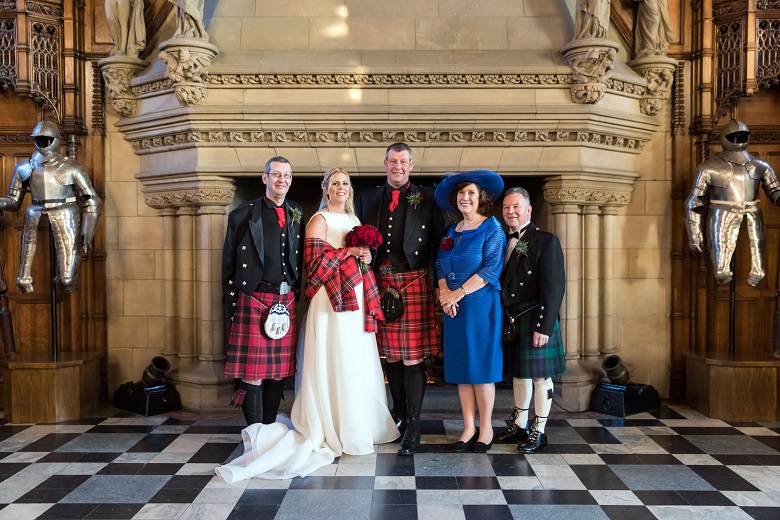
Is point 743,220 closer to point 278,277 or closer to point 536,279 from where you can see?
→ point 536,279

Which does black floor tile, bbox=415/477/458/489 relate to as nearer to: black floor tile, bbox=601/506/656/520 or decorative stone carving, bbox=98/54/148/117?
black floor tile, bbox=601/506/656/520

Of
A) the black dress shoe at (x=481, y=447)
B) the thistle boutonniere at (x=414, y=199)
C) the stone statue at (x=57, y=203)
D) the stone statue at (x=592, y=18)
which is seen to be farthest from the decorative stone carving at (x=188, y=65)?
the black dress shoe at (x=481, y=447)

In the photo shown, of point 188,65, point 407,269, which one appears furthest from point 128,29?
point 407,269

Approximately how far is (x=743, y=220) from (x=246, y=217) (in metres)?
3.68

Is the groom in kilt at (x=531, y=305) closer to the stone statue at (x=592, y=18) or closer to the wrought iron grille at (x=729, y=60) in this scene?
the stone statue at (x=592, y=18)

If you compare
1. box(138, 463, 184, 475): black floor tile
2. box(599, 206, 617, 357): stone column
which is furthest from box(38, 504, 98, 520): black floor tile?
box(599, 206, 617, 357): stone column

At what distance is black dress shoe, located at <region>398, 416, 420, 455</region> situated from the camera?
411cm

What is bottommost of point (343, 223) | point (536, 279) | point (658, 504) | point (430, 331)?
point (658, 504)

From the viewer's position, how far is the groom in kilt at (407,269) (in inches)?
164

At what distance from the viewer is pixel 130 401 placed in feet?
17.3

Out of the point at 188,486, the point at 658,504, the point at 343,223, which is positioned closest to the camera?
the point at 658,504

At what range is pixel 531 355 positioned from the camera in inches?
163

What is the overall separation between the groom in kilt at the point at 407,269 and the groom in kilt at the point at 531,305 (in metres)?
0.47

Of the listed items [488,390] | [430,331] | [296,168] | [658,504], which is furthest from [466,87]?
[658,504]
